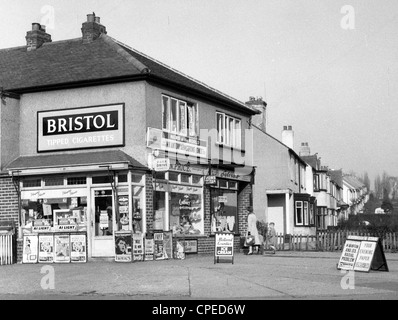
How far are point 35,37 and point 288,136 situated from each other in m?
26.3

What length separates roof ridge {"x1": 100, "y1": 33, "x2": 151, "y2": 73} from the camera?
21.7m

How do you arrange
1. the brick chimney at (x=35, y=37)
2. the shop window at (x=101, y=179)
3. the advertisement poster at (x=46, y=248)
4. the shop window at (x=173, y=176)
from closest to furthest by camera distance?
1. the advertisement poster at (x=46, y=248)
2. the shop window at (x=101, y=179)
3. the shop window at (x=173, y=176)
4. the brick chimney at (x=35, y=37)

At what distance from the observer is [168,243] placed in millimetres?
22047

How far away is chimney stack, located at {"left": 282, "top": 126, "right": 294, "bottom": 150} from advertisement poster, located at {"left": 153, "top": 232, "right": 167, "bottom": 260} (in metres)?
28.3

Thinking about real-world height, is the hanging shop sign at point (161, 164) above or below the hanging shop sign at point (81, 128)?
below

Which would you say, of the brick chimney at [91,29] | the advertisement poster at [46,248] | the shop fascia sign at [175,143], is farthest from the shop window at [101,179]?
the brick chimney at [91,29]

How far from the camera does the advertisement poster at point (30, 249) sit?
21.3 meters

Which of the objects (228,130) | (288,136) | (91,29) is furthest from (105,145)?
(288,136)

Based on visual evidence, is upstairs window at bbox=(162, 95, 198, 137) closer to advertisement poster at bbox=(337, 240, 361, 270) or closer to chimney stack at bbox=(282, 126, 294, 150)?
advertisement poster at bbox=(337, 240, 361, 270)

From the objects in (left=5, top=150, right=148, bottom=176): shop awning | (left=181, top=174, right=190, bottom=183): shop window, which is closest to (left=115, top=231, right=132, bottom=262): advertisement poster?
(left=5, top=150, right=148, bottom=176): shop awning

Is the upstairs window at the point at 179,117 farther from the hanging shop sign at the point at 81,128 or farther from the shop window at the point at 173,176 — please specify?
the hanging shop sign at the point at 81,128

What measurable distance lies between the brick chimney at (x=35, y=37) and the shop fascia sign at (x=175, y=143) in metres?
7.61
